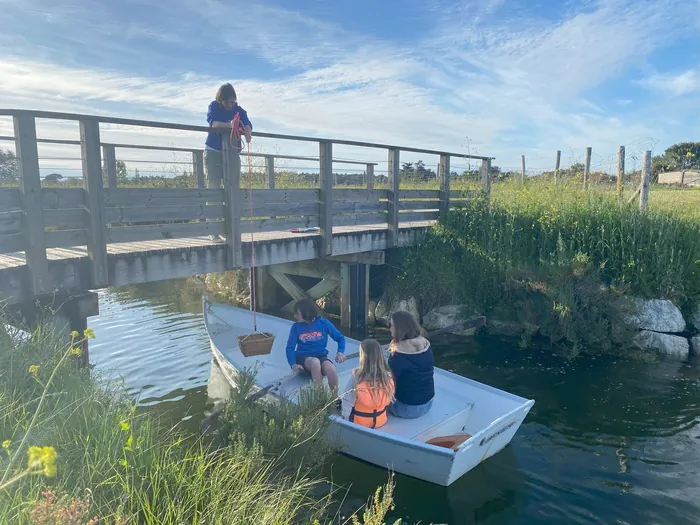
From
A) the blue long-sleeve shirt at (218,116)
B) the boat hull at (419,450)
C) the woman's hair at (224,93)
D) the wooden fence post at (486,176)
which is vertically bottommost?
the boat hull at (419,450)

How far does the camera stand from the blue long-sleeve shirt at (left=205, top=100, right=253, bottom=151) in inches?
284

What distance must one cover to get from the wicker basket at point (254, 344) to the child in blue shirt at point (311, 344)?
0.50 metres

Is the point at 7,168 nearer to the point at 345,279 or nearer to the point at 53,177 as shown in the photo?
the point at 53,177

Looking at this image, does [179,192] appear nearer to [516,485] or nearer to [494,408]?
[494,408]

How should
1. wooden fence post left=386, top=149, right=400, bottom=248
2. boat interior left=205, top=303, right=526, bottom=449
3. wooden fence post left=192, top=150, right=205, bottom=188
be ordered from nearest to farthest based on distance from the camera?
1. boat interior left=205, top=303, right=526, bottom=449
2. wooden fence post left=386, top=149, right=400, bottom=248
3. wooden fence post left=192, top=150, right=205, bottom=188

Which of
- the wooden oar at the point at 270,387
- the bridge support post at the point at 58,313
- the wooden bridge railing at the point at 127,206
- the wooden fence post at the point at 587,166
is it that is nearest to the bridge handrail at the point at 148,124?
the wooden bridge railing at the point at 127,206

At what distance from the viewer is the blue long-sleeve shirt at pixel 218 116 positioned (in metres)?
7.21

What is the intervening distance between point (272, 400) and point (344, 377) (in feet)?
4.70

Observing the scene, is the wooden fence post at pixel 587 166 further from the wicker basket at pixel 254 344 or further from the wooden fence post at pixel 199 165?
the wicker basket at pixel 254 344

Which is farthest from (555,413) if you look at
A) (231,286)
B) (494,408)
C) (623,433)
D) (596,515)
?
(231,286)

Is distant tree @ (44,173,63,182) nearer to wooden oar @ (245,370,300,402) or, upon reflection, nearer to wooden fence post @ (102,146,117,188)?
wooden fence post @ (102,146,117,188)

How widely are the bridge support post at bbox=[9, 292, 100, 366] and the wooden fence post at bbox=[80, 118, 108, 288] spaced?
0.26m

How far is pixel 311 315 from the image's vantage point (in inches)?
232

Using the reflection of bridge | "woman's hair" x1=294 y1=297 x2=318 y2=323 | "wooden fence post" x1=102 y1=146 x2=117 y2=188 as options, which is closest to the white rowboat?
"woman's hair" x1=294 y1=297 x2=318 y2=323
